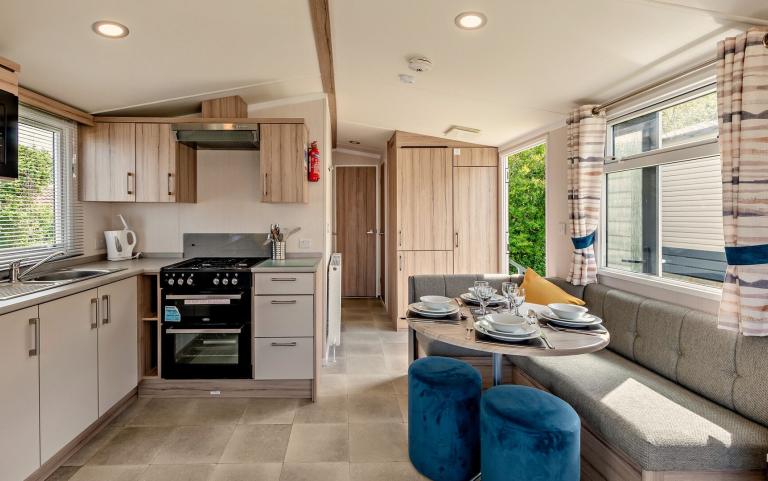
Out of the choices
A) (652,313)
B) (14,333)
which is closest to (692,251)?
(652,313)

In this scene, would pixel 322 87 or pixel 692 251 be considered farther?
pixel 322 87

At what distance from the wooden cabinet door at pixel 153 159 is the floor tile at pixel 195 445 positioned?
1799mm

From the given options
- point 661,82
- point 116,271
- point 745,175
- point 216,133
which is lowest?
point 116,271

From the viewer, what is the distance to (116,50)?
7.53 ft

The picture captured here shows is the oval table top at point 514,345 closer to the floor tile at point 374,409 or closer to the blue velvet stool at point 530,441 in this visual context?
the blue velvet stool at point 530,441

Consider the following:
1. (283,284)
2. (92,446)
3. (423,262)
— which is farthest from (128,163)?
(423,262)

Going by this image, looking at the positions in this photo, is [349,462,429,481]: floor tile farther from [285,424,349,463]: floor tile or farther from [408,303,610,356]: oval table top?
[408,303,610,356]: oval table top

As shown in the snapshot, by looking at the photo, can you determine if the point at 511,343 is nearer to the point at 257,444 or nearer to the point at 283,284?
the point at 257,444

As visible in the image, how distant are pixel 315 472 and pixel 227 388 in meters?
1.17

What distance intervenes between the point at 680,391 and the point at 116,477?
2858mm

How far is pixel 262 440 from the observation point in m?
2.30

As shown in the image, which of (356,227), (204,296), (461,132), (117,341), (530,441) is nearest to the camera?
(530,441)

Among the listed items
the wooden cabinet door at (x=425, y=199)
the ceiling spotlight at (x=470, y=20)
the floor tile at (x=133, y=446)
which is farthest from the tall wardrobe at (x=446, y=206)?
the floor tile at (x=133, y=446)

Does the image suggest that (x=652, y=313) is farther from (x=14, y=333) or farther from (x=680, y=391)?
(x=14, y=333)
